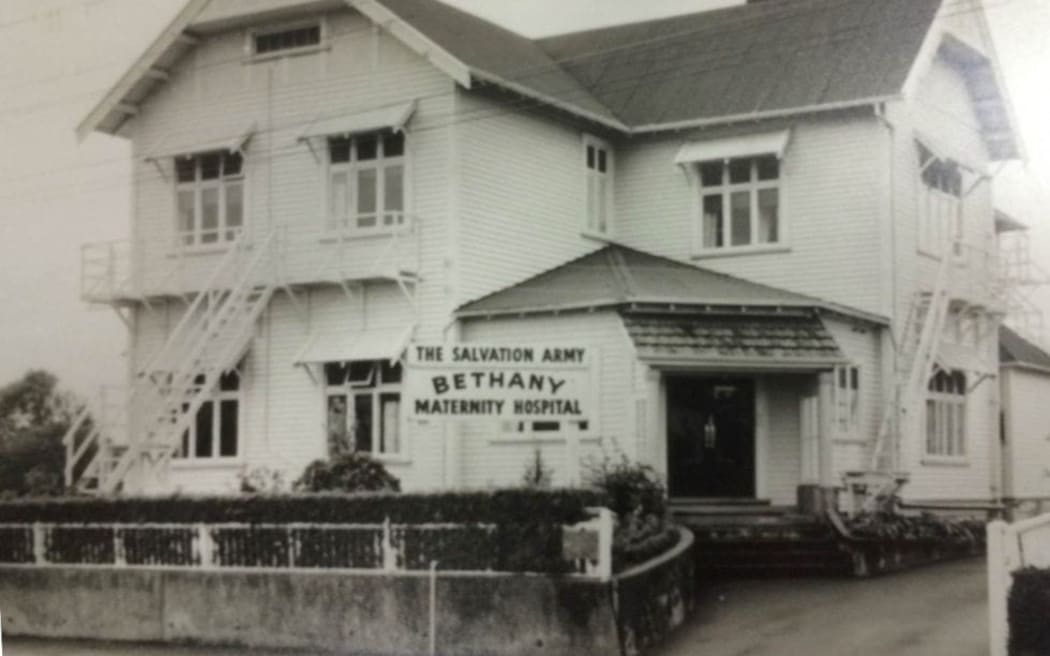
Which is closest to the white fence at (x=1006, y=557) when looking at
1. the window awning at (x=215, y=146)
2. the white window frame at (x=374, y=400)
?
the white window frame at (x=374, y=400)

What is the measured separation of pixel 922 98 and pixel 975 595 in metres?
9.89

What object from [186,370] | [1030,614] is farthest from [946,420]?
[1030,614]

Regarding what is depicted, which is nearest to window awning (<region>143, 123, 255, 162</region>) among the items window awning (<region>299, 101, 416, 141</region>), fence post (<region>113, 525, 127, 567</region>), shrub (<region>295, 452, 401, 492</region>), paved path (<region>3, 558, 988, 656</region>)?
window awning (<region>299, 101, 416, 141</region>)

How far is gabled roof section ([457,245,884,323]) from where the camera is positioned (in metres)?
22.9

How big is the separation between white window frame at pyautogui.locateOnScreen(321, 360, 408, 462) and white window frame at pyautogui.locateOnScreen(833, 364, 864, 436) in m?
6.63

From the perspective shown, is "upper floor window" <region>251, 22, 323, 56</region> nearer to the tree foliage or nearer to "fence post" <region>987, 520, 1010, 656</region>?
the tree foliage

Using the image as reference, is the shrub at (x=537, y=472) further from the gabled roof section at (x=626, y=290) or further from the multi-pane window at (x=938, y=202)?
the multi-pane window at (x=938, y=202)

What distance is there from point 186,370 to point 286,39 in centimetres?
558

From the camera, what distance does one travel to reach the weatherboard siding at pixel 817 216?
81.4ft

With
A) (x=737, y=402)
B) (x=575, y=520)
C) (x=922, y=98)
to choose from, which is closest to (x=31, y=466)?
(x=575, y=520)

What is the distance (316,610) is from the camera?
17344mm

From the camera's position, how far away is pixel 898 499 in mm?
24031

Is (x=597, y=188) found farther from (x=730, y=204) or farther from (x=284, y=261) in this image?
(x=284, y=261)

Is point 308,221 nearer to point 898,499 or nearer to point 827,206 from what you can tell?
point 827,206
